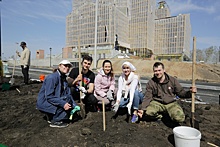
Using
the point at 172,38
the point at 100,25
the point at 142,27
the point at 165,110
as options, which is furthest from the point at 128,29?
the point at 165,110

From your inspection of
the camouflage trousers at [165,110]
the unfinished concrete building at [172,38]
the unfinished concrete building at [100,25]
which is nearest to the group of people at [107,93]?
the camouflage trousers at [165,110]

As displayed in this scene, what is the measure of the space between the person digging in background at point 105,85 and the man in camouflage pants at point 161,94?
0.87 metres

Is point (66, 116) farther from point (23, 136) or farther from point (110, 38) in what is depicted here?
point (110, 38)

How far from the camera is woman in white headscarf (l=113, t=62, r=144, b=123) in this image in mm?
3412

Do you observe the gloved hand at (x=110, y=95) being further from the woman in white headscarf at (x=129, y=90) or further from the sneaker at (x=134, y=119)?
the sneaker at (x=134, y=119)

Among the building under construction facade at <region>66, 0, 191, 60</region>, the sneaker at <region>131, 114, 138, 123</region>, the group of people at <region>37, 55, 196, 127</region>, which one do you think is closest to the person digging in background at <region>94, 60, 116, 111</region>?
the group of people at <region>37, 55, 196, 127</region>

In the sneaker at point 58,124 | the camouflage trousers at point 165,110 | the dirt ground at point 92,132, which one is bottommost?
the dirt ground at point 92,132

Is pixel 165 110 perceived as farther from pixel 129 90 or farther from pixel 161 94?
pixel 129 90

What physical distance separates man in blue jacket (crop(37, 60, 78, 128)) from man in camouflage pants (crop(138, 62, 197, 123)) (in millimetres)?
1528

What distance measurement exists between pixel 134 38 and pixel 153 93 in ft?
168

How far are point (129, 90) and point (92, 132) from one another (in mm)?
1262

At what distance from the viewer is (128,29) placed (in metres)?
53.2

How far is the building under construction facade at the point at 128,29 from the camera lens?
4666cm

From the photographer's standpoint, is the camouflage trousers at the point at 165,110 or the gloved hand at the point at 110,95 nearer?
the camouflage trousers at the point at 165,110
